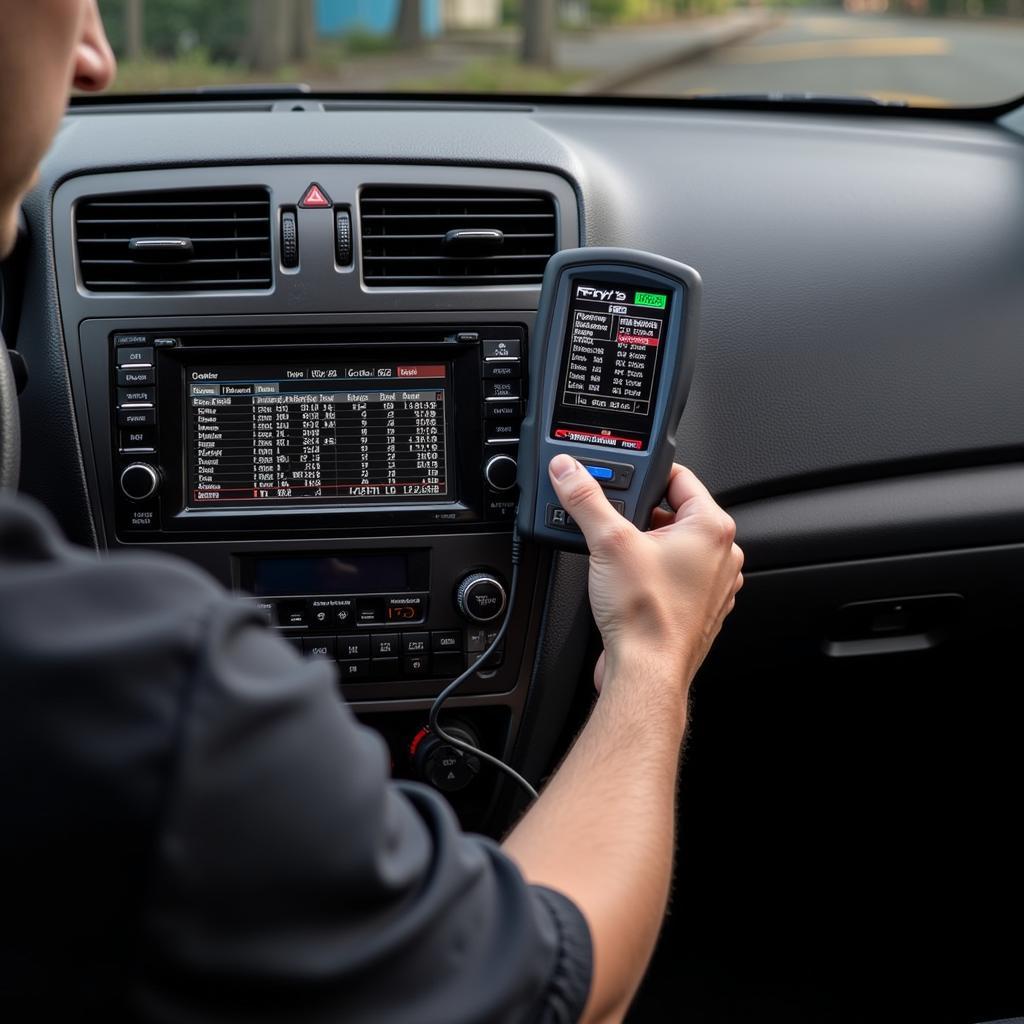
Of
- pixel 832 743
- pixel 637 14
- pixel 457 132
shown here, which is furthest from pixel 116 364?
pixel 637 14

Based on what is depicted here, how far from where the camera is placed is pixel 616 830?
1.25m

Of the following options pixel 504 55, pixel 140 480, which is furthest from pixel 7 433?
pixel 504 55

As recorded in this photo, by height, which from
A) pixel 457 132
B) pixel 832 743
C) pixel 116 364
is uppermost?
pixel 457 132

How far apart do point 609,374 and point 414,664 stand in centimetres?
59

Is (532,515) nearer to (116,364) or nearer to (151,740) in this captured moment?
(116,364)

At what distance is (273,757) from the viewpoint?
0.85 m

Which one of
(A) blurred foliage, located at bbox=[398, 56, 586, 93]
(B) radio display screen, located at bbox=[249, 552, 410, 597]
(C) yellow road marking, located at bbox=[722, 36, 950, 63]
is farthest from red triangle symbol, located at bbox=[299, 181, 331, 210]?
(C) yellow road marking, located at bbox=[722, 36, 950, 63]

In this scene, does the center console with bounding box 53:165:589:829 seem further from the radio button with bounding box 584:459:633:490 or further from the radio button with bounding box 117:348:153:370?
the radio button with bounding box 584:459:633:490

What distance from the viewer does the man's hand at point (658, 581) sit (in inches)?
62.1

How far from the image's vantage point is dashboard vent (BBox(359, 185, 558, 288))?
2.12 m

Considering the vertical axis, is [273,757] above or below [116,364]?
above

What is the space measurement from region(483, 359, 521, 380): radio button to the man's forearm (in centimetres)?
72

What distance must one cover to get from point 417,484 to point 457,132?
623 millimetres

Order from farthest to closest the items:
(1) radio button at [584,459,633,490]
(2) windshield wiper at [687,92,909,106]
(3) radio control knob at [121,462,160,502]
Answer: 1. (2) windshield wiper at [687,92,909,106]
2. (3) radio control knob at [121,462,160,502]
3. (1) radio button at [584,459,633,490]
